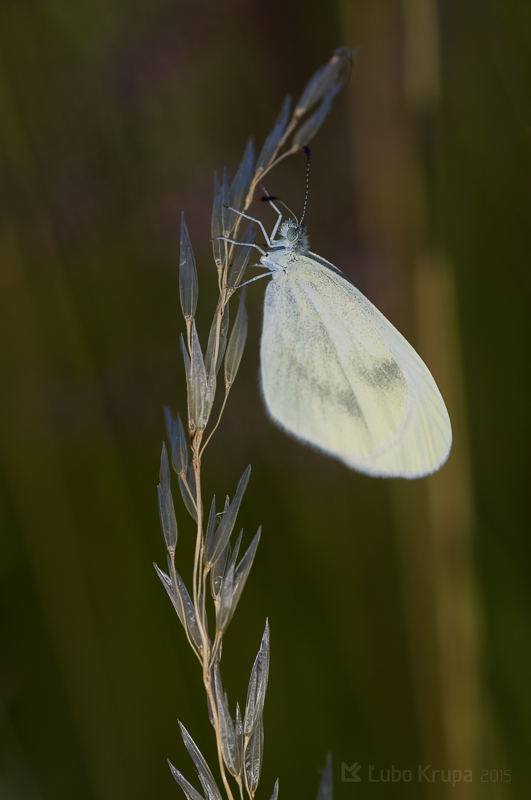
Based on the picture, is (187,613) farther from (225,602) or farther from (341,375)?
(341,375)

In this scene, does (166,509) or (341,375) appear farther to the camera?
(341,375)

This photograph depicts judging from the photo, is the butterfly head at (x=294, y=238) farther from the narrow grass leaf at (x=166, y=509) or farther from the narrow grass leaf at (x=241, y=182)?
the narrow grass leaf at (x=166, y=509)

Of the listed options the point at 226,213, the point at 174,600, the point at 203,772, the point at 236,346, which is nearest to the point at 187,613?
the point at 174,600

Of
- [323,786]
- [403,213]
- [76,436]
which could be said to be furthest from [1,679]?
[403,213]

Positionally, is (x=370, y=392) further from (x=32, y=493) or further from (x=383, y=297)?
(x=32, y=493)

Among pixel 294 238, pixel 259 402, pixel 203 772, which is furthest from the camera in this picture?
pixel 259 402

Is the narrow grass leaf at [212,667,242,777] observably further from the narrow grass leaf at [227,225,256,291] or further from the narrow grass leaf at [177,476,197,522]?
Answer: the narrow grass leaf at [227,225,256,291]
